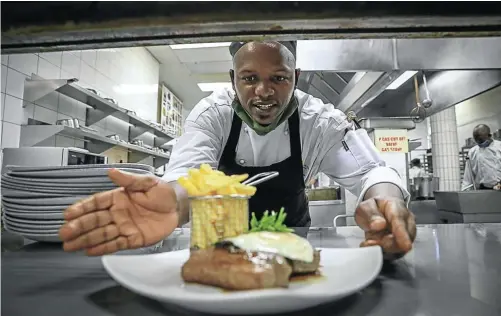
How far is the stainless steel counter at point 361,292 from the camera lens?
0.42 meters

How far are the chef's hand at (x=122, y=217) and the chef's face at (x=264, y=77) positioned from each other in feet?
2.44

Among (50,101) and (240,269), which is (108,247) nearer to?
(240,269)

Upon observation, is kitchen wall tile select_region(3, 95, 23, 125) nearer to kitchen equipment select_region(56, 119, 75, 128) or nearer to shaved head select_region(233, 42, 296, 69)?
kitchen equipment select_region(56, 119, 75, 128)

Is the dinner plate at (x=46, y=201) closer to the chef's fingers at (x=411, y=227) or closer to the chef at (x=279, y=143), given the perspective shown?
the chef at (x=279, y=143)

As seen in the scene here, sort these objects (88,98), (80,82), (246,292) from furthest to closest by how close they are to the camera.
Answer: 1. (80,82)
2. (88,98)
3. (246,292)

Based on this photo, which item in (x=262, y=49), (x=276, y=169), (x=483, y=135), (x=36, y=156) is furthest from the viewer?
(x=483, y=135)

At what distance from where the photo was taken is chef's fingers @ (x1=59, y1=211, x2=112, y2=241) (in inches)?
20.8

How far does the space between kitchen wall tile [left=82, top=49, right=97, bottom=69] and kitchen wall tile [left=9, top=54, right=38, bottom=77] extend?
907mm

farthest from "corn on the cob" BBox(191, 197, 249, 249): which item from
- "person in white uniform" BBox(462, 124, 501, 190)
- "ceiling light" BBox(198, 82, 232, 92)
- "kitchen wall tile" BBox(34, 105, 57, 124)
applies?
"ceiling light" BBox(198, 82, 232, 92)

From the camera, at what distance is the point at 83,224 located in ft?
1.77

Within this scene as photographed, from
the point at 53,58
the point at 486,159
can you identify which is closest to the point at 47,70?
the point at 53,58

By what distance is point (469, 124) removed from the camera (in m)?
9.00

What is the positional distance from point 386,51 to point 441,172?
170 inches

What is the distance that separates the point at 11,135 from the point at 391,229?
304 cm
